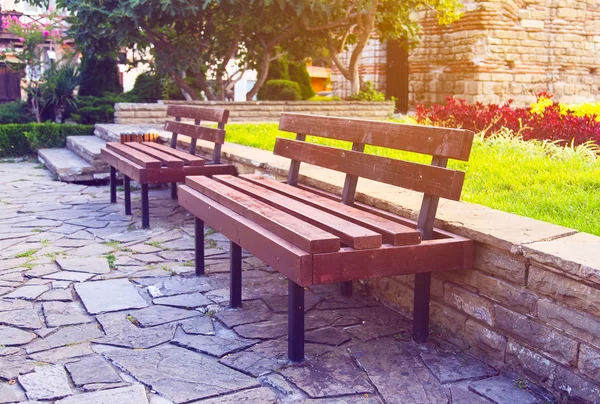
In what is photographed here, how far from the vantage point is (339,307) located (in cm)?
382

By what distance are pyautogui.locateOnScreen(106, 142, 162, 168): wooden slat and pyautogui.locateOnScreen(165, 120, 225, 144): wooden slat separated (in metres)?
0.45

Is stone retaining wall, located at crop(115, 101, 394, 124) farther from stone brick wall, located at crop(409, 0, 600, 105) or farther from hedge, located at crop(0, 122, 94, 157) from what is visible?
stone brick wall, located at crop(409, 0, 600, 105)

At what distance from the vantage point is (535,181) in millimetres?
4723

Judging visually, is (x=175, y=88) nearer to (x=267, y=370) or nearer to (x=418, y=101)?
(x=418, y=101)

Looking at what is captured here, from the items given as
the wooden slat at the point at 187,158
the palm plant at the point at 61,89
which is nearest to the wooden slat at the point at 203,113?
the wooden slat at the point at 187,158

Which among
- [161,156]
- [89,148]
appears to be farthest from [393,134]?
[89,148]

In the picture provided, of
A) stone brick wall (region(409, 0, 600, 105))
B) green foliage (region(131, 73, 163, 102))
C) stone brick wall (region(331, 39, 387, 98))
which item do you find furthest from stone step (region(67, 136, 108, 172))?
stone brick wall (region(331, 39, 387, 98))

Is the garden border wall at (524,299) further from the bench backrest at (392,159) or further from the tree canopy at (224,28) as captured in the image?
the tree canopy at (224,28)

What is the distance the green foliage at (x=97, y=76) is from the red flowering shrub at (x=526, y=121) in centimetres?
674

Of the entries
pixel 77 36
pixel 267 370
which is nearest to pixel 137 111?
pixel 77 36

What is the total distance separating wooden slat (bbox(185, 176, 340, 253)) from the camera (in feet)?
9.14

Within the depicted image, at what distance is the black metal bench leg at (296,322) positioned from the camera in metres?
3.01

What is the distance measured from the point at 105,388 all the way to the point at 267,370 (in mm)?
692

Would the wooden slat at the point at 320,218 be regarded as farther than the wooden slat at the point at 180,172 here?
No
